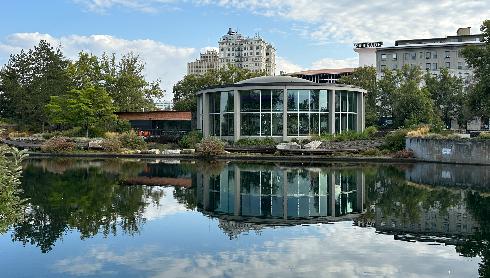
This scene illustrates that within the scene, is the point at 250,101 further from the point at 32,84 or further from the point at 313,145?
the point at 32,84

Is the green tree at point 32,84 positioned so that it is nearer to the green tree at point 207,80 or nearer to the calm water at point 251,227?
the green tree at point 207,80

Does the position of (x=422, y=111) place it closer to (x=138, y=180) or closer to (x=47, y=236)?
(x=138, y=180)

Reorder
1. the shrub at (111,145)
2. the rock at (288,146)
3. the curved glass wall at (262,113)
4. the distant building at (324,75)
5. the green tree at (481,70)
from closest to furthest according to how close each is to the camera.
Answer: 1. the green tree at (481,70)
2. the rock at (288,146)
3. the shrub at (111,145)
4. the curved glass wall at (262,113)
5. the distant building at (324,75)

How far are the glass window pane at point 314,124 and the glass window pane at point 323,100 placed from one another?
3.08 ft

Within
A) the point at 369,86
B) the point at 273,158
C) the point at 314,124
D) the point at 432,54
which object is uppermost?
the point at 432,54

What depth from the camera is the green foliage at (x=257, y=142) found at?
1709 inches

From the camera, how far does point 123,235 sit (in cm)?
1439

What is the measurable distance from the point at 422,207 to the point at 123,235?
11.0 meters

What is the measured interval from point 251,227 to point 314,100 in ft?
104

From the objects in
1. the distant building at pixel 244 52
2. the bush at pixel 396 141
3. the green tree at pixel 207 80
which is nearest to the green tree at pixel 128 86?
the green tree at pixel 207 80

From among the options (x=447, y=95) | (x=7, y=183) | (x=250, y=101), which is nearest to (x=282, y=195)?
(x=7, y=183)

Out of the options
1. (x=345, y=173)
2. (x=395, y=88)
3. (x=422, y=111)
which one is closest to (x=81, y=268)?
(x=345, y=173)

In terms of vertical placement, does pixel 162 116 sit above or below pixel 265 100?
below

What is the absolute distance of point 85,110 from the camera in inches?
2100
